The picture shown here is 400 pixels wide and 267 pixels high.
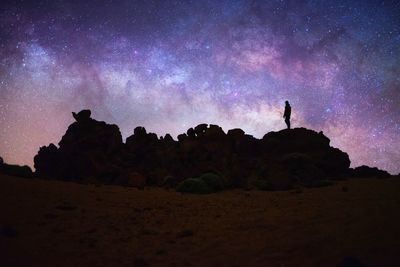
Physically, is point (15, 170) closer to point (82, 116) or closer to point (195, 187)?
point (82, 116)

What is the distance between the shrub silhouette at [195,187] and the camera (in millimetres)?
19392

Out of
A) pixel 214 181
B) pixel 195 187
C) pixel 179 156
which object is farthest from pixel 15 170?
pixel 214 181

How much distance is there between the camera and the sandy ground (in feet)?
24.2

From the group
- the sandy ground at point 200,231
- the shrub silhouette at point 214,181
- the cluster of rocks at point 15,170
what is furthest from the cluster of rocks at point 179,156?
the sandy ground at point 200,231

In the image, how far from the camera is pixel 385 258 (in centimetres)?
647

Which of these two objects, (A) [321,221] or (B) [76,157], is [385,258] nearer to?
(A) [321,221]

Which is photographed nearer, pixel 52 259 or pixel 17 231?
pixel 52 259

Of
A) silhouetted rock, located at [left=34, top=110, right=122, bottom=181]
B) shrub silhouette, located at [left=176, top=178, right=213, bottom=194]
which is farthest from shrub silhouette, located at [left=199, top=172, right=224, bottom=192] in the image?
silhouetted rock, located at [left=34, top=110, right=122, bottom=181]

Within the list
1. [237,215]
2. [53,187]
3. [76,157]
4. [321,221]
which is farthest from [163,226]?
[76,157]

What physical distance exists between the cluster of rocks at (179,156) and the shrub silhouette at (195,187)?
2.53 m

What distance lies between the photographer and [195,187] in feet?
64.4

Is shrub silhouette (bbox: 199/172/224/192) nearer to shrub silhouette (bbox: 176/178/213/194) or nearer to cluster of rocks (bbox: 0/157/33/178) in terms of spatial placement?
shrub silhouette (bbox: 176/178/213/194)

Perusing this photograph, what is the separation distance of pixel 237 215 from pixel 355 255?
5.43 m

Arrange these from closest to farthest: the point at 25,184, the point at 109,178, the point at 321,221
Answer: the point at 321,221
the point at 25,184
the point at 109,178
